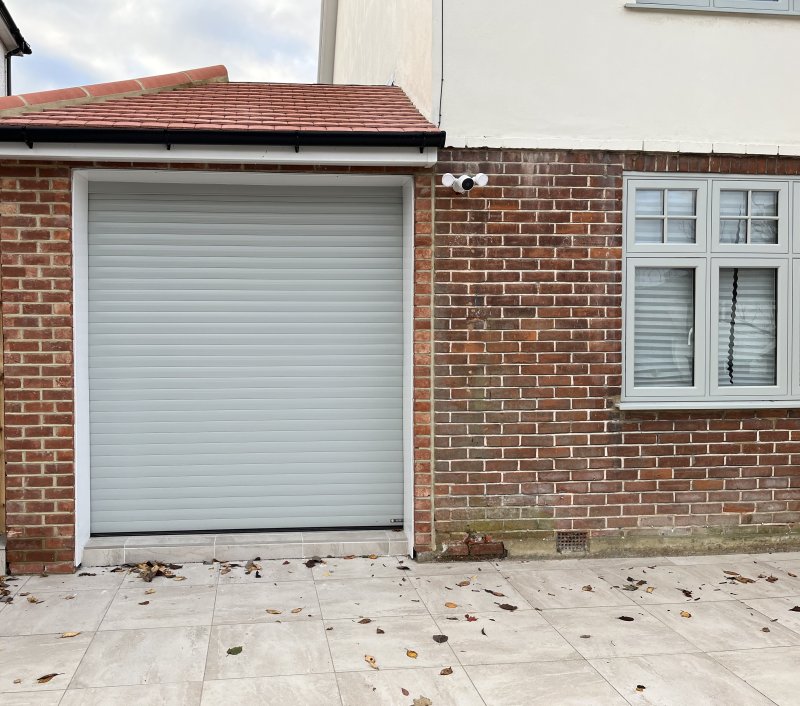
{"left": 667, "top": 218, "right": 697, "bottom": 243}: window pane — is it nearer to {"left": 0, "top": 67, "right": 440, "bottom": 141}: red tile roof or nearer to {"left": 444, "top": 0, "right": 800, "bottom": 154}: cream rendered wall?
{"left": 444, "top": 0, "right": 800, "bottom": 154}: cream rendered wall

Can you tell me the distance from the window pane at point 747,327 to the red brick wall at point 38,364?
496 centimetres

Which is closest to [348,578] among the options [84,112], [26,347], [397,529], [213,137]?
[397,529]

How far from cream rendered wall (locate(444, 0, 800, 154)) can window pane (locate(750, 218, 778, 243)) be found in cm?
58

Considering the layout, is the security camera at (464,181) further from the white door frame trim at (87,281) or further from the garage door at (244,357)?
the garage door at (244,357)

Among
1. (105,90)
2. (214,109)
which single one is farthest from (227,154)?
(105,90)

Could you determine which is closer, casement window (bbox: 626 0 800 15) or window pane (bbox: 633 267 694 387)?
casement window (bbox: 626 0 800 15)

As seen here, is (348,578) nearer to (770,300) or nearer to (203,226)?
(203,226)

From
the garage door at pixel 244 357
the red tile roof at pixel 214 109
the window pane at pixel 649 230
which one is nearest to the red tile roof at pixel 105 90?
the red tile roof at pixel 214 109

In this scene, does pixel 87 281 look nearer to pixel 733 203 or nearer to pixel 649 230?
pixel 649 230

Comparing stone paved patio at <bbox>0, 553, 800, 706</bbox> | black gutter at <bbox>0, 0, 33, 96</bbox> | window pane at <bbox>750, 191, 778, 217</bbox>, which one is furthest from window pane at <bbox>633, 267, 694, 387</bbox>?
black gutter at <bbox>0, 0, 33, 96</bbox>

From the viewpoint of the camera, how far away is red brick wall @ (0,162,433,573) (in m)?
6.05

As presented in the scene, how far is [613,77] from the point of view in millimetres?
6527

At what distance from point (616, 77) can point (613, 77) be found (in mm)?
24

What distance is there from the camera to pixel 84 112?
6105mm
